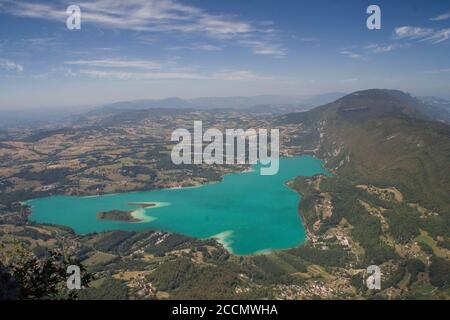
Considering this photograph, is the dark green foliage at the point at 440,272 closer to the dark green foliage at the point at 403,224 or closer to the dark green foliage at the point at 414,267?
the dark green foliage at the point at 414,267

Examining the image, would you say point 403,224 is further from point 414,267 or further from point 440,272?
point 440,272

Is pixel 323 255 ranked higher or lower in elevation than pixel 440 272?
higher

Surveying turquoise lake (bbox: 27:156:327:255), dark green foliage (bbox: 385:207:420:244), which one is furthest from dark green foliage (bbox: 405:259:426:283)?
turquoise lake (bbox: 27:156:327:255)

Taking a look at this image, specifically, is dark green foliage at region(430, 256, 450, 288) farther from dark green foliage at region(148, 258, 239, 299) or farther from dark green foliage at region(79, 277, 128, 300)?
dark green foliage at region(79, 277, 128, 300)

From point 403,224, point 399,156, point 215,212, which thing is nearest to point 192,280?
point 215,212

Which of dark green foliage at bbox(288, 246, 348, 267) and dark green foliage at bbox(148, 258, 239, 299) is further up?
dark green foliage at bbox(148, 258, 239, 299)
